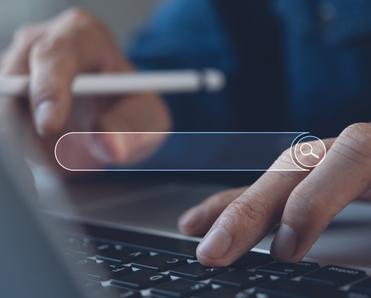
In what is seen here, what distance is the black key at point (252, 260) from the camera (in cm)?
30

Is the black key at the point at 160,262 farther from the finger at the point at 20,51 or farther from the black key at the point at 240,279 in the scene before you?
the finger at the point at 20,51

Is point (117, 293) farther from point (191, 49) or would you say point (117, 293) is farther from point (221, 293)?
point (191, 49)

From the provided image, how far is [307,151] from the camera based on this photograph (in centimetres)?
31

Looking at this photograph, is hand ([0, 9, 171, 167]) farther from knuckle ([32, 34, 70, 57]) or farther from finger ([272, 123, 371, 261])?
finger ([272, 123, 371, 261])

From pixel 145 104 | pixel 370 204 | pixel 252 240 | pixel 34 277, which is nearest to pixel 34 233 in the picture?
pixel 34 277

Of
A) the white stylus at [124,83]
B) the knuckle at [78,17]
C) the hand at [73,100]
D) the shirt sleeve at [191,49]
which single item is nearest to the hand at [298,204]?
the hand at [73,100]

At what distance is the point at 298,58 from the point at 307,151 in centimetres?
47

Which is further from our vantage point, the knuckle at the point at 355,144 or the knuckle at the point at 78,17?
the knuckle at the point at 78,17

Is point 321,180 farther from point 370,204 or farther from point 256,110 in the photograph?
point 256,110

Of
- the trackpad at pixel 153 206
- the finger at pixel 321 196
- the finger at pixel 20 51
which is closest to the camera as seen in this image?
the finger at pixel 321 196

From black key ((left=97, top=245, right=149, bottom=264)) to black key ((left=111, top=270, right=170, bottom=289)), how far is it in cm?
3

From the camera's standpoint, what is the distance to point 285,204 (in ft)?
1.05

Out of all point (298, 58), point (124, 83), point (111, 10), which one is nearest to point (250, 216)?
point (124, 83)

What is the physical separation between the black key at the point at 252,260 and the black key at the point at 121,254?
5cm
